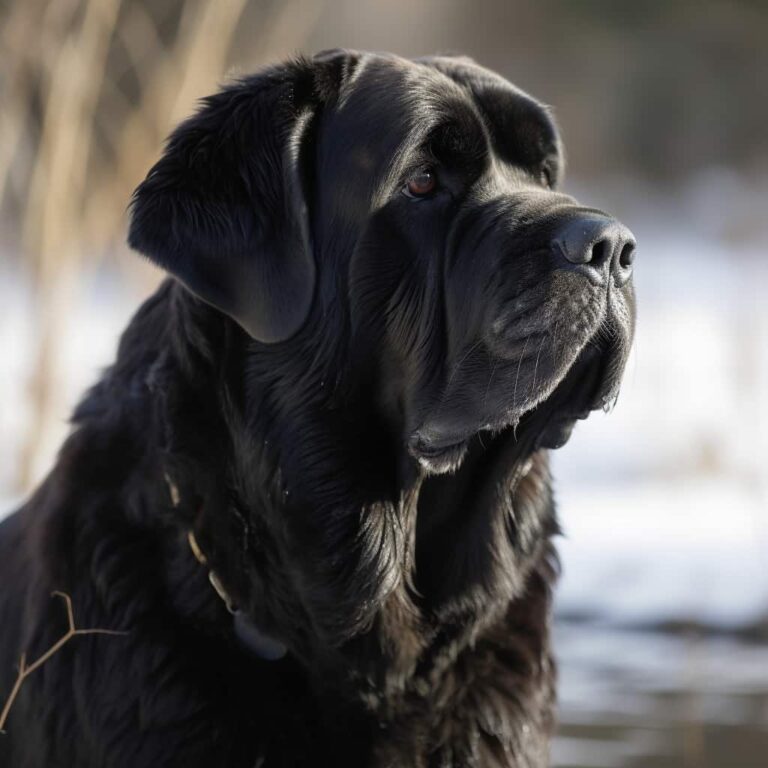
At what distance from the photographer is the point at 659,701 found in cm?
464

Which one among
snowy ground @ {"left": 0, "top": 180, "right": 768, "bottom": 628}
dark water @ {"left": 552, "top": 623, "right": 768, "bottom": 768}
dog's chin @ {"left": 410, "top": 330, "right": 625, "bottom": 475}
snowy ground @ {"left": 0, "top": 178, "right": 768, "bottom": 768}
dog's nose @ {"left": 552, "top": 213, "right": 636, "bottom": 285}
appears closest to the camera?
dog's nose @ {"left": 552, "top": 213, "right": 636, "bottom": 285}

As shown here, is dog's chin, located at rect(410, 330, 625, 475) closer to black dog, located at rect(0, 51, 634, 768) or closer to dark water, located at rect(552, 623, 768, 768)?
black dog, located at rect(0, 51, 634, 768)

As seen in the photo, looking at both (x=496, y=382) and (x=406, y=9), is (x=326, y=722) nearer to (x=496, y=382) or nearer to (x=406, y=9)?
(x=496, y=382)

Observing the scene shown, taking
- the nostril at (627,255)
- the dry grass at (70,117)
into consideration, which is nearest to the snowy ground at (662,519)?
the dry grass at (70,117)

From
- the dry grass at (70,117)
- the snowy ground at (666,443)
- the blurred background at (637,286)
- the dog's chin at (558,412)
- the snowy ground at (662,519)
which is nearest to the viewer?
the dog's chin at (558,412)

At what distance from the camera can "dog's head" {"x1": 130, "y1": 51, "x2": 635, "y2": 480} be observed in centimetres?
258

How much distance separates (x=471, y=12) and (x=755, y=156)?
3.86 m

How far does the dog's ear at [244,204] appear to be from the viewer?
2662mm

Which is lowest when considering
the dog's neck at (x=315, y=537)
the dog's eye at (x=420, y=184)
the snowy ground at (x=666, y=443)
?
the snowy ground at (x=666, y=443)

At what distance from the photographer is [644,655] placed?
5.27 metres

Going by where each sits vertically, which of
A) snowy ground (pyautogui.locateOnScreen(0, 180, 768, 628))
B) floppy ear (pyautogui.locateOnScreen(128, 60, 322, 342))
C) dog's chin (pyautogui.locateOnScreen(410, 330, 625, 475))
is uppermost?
floppy ear (pyautogui.locateOnScreen(128, 60, 322, 342))

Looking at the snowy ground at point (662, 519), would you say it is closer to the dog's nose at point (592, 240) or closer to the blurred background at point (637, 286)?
the blurred background at point (637, 286)

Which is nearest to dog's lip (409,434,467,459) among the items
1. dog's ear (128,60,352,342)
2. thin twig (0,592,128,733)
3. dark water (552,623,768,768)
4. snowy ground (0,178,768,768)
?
dog's ear (128,60,352,342)

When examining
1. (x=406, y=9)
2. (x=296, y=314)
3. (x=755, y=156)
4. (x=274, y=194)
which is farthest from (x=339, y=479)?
(x=406, y=9)
